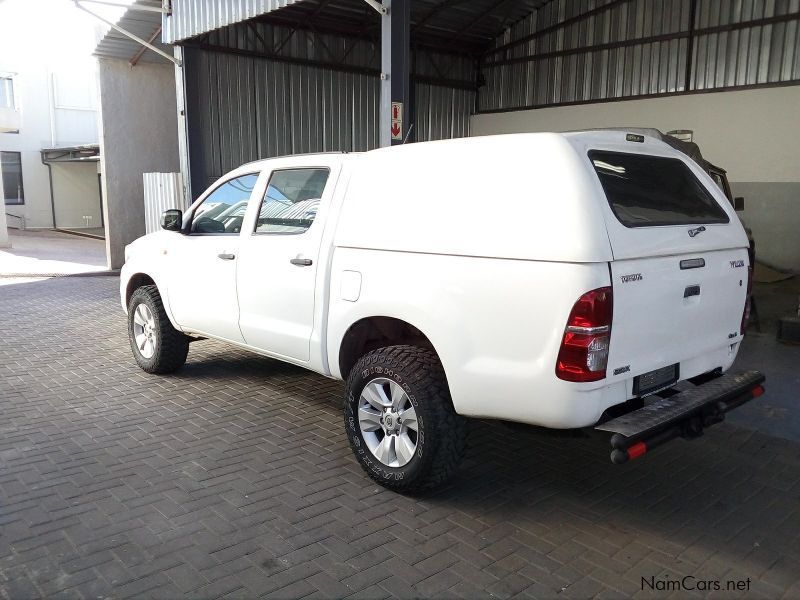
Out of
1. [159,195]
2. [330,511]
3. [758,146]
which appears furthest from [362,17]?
[330,511]

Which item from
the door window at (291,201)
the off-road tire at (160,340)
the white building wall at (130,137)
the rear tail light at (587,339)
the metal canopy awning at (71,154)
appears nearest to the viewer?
the rear tail light at (587,339)

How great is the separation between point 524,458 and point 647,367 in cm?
141

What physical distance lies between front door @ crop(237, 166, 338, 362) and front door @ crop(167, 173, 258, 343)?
179mm

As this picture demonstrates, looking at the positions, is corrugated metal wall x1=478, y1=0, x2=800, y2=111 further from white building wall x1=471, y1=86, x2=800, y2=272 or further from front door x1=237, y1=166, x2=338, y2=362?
front door x1=237, y1=166, x2=338, y2=362

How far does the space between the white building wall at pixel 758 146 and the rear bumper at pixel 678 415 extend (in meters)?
10.7

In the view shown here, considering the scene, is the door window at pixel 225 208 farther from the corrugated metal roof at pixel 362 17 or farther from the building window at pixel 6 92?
the building window at pixel 6 92

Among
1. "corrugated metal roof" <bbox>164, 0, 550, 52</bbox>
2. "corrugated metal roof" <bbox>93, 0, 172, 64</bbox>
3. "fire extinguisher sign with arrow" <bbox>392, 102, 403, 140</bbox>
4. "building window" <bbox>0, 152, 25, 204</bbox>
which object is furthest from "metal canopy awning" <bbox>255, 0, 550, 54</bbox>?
"building window" <bbox>0, 152, 25, 204</bbox>

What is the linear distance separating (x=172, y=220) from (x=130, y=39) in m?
9.57

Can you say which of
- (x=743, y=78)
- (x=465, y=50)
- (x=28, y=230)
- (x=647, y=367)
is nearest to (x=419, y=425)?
(x=647, y=367)

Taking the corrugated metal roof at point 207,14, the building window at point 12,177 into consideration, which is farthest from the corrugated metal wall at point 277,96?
the building window at point 12,177

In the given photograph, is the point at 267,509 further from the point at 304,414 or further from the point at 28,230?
the point at 28,230

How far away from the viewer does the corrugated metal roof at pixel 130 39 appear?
12547 mm

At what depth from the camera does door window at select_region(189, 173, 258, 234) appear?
5.37 meters

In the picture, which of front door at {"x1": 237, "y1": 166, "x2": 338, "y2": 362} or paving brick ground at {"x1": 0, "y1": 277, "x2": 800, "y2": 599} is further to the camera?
front door at {"x1": 237, "y1": 166, "x2": 338, "y2": 362}
